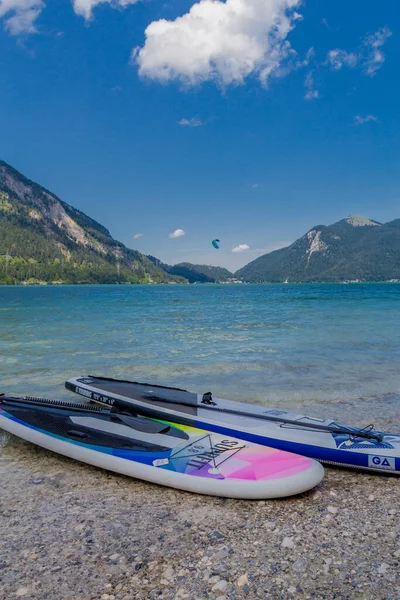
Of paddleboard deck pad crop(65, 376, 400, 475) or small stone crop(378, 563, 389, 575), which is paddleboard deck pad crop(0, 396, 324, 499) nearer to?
paddleboard deck pad crop(65, 376, 400, 475)

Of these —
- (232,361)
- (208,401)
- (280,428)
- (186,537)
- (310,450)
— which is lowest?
(232,361)

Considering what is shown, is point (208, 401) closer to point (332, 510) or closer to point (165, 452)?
point (165, 452)

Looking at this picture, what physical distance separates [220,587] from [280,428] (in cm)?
291

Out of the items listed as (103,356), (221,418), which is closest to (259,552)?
(221,418)

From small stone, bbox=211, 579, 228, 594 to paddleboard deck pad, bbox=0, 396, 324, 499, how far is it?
1311mm

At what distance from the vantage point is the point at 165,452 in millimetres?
5180

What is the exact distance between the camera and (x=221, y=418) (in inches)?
252

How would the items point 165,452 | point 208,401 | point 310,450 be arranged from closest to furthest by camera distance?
1. point 165,452
2. point 310,450
3. point 208,401

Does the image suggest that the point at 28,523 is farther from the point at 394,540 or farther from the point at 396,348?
the point at 396,348

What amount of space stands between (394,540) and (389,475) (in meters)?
1.54

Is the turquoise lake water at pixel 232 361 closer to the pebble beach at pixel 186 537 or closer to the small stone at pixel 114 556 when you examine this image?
the pebble beach at pixel 186 537

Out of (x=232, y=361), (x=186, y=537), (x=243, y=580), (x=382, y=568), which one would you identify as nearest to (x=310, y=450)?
(x=382, y=568)

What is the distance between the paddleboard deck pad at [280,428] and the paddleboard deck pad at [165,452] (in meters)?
0.44

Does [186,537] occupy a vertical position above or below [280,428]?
below
